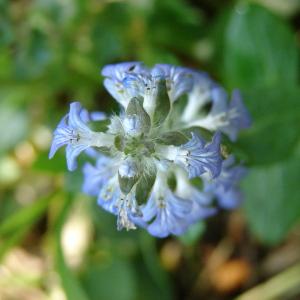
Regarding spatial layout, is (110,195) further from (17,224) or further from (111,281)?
(111,281)

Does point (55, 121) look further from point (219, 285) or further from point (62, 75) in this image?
point (219, 285)

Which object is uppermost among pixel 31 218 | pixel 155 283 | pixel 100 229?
pixel 31 218

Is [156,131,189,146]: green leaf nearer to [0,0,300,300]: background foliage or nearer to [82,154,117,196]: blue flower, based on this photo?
[82,154,117,196]: blue flower

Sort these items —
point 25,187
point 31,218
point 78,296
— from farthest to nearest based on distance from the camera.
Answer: point 25,187
point 31,218
point 78,296

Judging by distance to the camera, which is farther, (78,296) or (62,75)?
(62,75)

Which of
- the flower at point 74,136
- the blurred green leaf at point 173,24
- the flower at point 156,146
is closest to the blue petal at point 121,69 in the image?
the flower at point 156,146

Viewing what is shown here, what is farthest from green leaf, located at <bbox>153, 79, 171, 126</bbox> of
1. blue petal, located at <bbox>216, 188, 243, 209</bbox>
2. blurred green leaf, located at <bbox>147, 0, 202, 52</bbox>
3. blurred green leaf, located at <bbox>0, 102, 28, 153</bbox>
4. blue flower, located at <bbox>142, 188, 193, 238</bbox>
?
blurred green leaf, located at <bbox>0, 102, 28, 153</bbox>

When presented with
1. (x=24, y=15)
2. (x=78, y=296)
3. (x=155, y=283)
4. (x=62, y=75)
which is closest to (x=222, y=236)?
(x=155, y=283)
